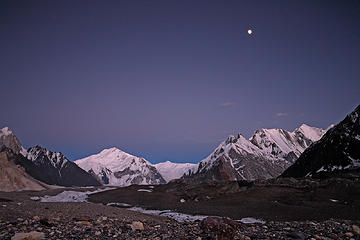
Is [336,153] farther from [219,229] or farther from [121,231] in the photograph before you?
[121,231]

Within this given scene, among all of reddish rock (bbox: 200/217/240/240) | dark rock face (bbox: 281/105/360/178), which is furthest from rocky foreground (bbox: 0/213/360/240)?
dark rock face (bbox: 281/105/360/178)

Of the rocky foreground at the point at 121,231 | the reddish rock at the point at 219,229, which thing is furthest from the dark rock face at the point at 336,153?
the reddish rock at the point at 219,229

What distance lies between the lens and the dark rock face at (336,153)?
361 feet

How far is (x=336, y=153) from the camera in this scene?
120 metres

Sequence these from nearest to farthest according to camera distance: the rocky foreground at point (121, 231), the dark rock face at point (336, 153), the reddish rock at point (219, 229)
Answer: the rocky foreground at point (121, 231) < the reddish rock at point (219, 229) < the dark rock face at point (336, 153)

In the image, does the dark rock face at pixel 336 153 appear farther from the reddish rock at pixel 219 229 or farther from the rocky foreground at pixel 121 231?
the reddish rock at pixel 219 229

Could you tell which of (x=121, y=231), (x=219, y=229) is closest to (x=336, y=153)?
(x=219, y=229)

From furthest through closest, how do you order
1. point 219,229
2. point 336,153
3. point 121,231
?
point 336,153
point 121,231
point 219,229

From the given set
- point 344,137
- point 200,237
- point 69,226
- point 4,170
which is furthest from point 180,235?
point 4,170

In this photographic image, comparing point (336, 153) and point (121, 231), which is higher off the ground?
point (336, 153)

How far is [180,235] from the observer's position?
44.1 feet

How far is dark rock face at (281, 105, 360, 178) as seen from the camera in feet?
361

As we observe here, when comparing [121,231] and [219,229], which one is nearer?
[219,229]

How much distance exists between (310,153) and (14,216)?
154797 mm
